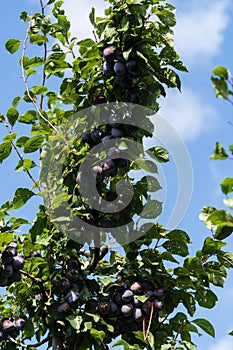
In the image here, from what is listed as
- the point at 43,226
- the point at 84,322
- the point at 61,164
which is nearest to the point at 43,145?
the point at 61,164

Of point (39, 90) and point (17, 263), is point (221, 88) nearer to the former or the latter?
point (17, 263)

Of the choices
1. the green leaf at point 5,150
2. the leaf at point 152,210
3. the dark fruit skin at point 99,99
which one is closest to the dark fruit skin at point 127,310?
the leaf at point 152,210

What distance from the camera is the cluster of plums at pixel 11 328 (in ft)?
9.82

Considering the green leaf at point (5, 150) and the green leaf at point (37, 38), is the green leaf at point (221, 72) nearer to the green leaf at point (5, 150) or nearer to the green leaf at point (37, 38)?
the green leaf at point (5, 150)

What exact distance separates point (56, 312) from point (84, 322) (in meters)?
0.15

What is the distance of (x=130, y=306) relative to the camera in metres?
2.71

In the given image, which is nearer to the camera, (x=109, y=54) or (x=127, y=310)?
(x=127, y=310)

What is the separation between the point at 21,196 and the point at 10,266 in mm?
317

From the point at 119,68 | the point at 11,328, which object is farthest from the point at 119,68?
the point at 11,328

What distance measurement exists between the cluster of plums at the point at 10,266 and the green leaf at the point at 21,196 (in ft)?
0.67

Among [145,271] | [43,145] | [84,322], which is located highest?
[43,145]

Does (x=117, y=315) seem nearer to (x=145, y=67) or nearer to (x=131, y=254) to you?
(x=131, y=254)

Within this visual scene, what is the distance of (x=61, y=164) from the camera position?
2.98 m

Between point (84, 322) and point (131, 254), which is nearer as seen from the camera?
point (84, 322)
